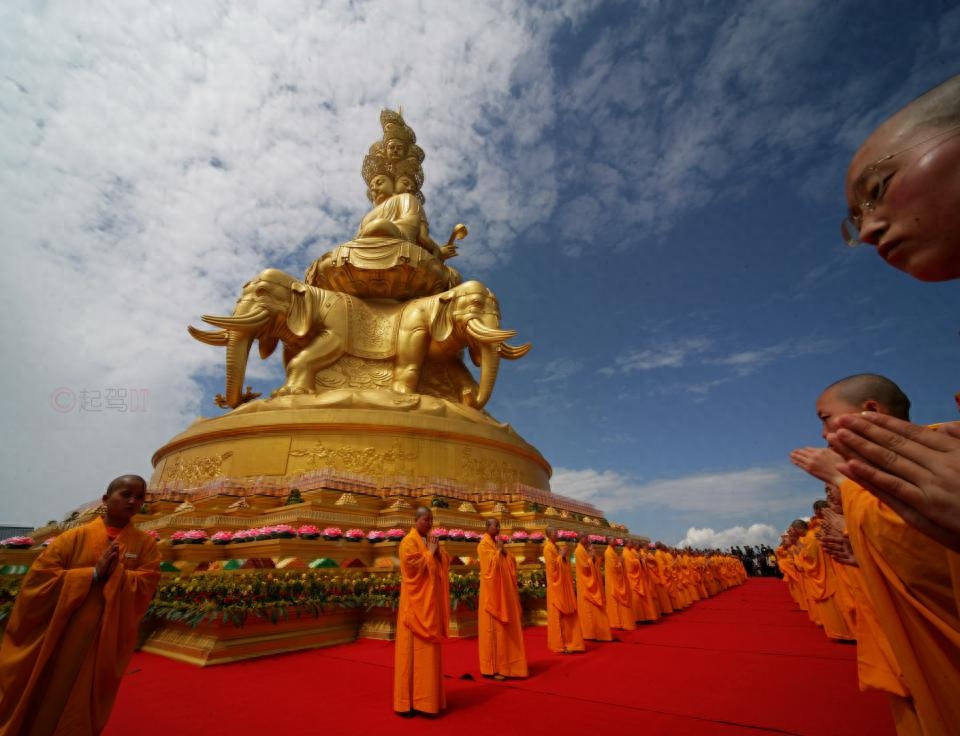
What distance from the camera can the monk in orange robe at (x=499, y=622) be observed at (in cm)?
502

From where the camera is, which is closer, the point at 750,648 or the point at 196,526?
the point at 750,648

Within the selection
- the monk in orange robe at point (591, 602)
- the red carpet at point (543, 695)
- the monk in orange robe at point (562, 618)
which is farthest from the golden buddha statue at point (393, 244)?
the red carpet at point (543, 695)

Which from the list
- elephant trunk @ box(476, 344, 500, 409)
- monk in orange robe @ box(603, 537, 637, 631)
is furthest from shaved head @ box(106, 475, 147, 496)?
elephant trunk @ box(476, 344, 500, 409)

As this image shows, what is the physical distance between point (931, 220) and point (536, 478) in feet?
47.7

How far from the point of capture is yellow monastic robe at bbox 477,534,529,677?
5020 mm

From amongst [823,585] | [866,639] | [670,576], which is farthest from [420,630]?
[670,576]

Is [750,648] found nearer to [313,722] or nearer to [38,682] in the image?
[313,722]

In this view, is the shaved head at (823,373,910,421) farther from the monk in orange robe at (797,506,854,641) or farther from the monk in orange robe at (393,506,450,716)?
the monk in orange robe at (797,506,854,641)

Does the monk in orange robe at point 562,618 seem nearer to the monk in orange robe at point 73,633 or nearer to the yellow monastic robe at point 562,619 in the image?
the yellow monastic robe at point 562,619

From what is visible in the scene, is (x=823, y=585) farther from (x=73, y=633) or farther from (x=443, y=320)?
(x=443, y=320)

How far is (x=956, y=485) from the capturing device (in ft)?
2.88

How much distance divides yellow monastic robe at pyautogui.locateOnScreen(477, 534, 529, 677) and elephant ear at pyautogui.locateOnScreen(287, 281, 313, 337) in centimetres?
1108

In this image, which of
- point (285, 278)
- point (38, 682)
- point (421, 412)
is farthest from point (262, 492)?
point (38, 682)

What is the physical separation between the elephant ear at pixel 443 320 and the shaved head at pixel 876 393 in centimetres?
1400
